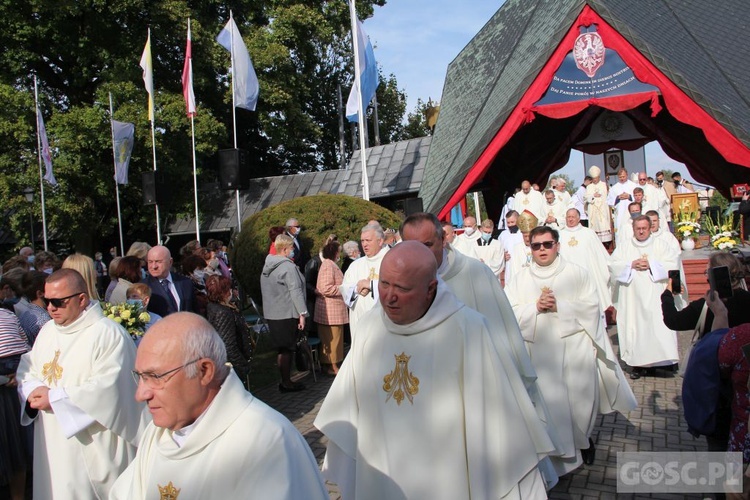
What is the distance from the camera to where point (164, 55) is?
947 inches

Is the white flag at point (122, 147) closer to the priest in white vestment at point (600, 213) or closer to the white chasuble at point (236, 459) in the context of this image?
the priest in white vestment at point (600, 213)

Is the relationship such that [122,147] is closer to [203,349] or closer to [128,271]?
[128,271]

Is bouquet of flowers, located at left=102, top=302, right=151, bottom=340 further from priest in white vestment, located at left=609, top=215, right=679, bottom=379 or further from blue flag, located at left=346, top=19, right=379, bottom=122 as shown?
blue flag, located at left=346, top=19, right=379, bottom=122

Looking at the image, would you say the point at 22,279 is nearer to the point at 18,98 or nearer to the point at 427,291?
the point at 427,291

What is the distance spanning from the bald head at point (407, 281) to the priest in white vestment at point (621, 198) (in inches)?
469

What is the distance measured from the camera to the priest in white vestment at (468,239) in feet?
42.3

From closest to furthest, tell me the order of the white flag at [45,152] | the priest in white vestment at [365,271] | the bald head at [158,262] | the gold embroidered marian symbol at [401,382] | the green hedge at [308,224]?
the gold embroidered marian symbol at [401,382] < the bald head at [158,262] < the priest in white vestment at [365,271] < the green hedge at [308,224] < the white flag at [45,152]

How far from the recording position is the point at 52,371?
12.7ft

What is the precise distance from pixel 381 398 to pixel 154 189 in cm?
1224

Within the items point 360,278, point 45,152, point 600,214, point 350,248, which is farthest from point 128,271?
point 45,152

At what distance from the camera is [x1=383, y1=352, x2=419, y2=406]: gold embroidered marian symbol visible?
295cm

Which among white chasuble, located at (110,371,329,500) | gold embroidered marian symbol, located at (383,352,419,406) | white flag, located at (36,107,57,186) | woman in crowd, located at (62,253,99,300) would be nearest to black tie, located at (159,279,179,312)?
woman in crowd, located at (62,253,99,300)

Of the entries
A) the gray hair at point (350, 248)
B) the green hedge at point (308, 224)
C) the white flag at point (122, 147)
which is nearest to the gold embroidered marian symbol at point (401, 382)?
the gray hair at point (350, 248)

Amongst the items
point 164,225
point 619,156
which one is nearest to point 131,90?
point 164,225
